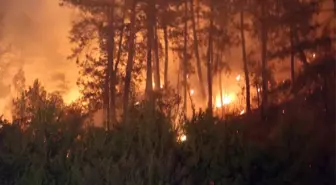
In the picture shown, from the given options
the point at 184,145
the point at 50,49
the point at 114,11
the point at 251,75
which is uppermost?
the point at 50,49

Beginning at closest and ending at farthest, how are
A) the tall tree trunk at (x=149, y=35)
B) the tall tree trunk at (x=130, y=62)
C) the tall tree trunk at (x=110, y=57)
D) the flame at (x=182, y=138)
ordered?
the flame at (x=182, y=138) → the tall tree trunk at (x=130, y=62) → the tall tree trunk at (x=149, y=35) → the tall tree trunk at (x=110, y=57)

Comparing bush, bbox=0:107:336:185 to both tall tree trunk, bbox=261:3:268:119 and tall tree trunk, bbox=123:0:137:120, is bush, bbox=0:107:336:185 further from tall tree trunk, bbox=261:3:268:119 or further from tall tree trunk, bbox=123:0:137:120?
tall tree trunk, bbox=261:3:268:119

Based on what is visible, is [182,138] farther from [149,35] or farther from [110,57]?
[110,57]

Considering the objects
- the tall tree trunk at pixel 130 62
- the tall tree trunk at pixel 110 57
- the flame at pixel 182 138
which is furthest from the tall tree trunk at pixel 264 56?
the flame at pixel 182 138

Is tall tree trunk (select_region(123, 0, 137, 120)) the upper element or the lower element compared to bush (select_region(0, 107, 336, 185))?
upper

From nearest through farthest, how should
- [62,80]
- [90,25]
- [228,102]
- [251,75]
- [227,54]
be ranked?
[90,25], [251,75], [227,54], [228,102], [62,80]

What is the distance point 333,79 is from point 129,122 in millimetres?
16873

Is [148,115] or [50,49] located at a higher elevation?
[50,49]

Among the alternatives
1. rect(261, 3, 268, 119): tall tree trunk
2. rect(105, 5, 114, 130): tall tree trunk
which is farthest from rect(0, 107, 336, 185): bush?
rect(105, 5, 114, 130): tall tree trunk

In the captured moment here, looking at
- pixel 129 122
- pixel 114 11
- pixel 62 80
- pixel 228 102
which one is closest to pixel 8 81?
pixel 62 80

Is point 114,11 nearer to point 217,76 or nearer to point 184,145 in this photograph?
point 217,76

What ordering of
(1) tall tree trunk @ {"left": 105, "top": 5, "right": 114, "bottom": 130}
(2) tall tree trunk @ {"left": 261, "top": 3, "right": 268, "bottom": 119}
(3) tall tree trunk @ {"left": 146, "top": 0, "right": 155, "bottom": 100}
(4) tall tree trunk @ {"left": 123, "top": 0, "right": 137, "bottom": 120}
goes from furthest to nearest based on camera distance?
(1) tall tree trunk @ {"left": 105, "top": 5, "right": 114, "bottom": 130} < (2) tall tree trunk @ {"left": 261, "top": 3, "right": 268, "bottom": 119} < (3) tall tree trunk @ {"left": 146, "top": 0, "right": 155, "bottom": 100} < (4) tall tree trunk @ {"left": 123, "top": 0, "right": 137, "bottom": 120}

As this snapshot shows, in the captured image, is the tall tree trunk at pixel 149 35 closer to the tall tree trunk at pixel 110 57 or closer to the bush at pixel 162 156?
the tall tree trunk at pixel 110 57

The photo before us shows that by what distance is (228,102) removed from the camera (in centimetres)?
4966
